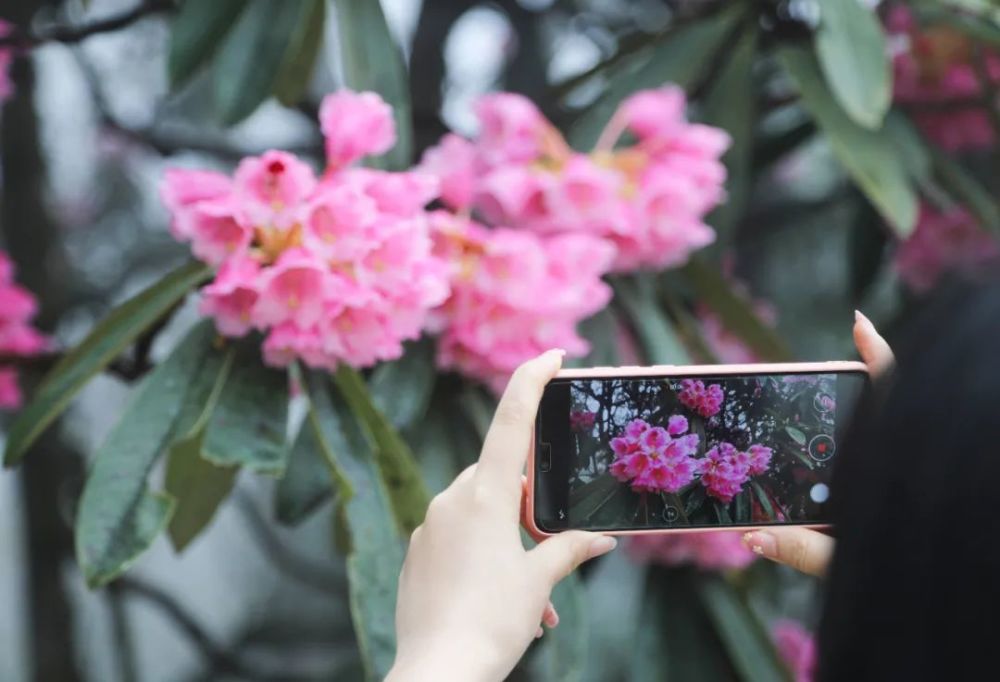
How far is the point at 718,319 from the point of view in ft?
3.25

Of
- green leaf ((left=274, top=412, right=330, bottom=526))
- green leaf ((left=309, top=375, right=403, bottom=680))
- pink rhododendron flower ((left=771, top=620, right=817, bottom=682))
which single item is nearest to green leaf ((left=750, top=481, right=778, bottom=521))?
green leaf ((left=309, top=375, right=403, bottom=680))

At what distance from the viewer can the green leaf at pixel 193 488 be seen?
728mm

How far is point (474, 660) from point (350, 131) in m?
0.36

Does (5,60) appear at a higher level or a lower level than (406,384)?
higher

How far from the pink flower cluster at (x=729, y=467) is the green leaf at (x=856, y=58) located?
1.26 ft

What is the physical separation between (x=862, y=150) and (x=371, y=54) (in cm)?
40

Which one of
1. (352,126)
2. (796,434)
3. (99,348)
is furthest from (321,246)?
(796,434)

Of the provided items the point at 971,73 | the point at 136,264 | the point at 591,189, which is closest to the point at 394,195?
the point at 591,189

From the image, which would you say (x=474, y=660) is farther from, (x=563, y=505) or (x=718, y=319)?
(x=718, y=319)

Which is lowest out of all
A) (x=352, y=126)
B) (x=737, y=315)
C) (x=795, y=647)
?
(x=795, y=647)

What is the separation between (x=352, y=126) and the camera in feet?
2.21

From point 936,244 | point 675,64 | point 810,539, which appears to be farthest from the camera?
point 936,244

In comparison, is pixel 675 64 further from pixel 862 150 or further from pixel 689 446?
pixel 689 446

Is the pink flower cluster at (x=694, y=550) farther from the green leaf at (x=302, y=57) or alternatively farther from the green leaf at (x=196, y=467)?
the green leaf at (x=302, y=57)
